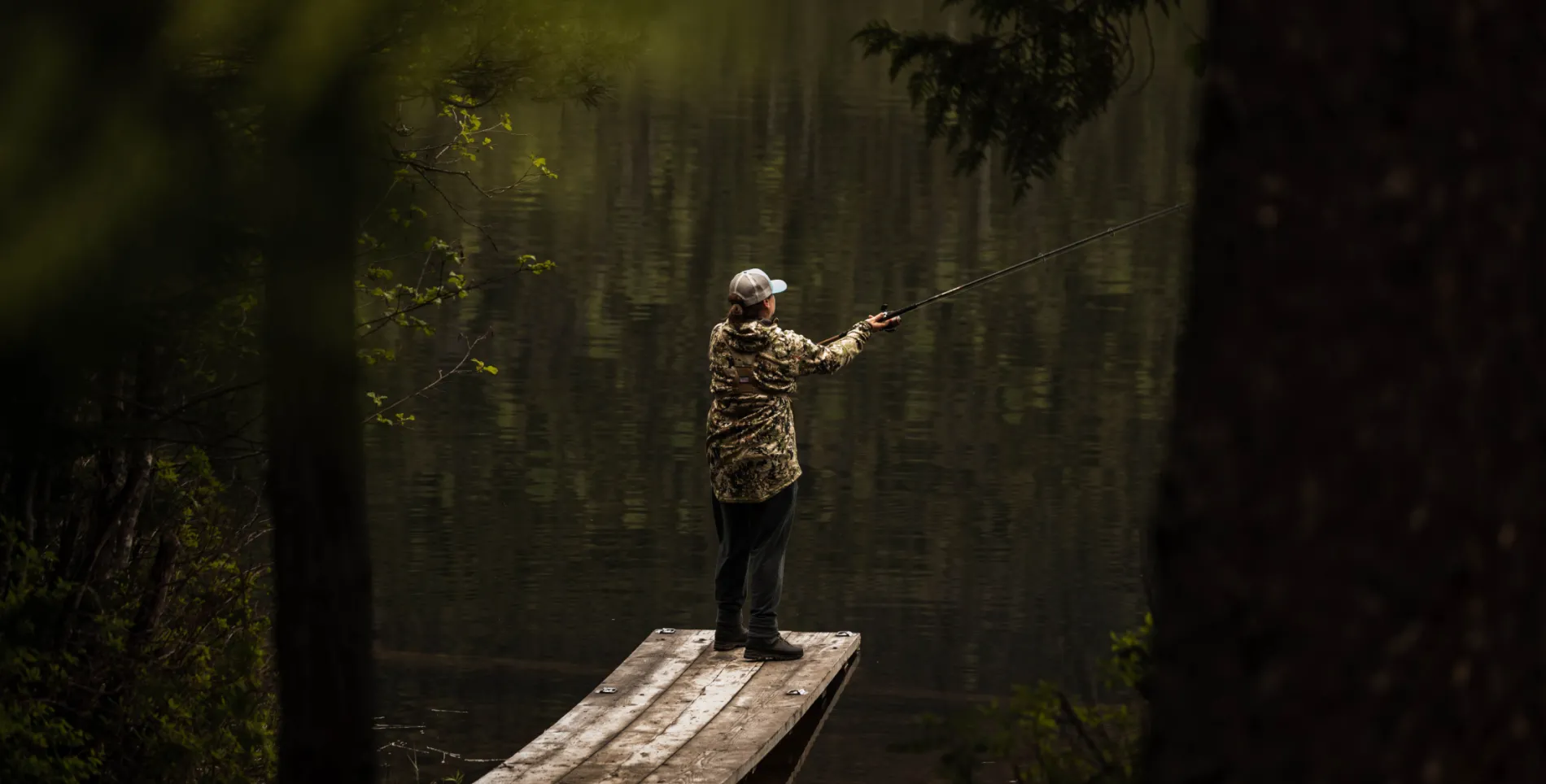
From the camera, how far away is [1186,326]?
2.53 m

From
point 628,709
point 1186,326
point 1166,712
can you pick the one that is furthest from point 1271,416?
point 628,709

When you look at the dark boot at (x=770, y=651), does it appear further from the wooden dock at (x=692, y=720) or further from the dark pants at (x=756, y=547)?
the dark pants at (x=756, y=547)

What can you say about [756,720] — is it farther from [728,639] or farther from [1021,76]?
[1021,76]

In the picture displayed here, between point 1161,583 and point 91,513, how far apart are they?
5.54m

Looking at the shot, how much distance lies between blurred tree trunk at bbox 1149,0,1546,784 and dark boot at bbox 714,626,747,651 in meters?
7.18

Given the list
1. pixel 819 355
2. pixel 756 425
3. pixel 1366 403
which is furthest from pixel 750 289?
pixel 1366 403

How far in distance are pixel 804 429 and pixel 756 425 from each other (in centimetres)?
1076

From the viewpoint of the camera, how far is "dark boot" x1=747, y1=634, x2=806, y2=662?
31.1ft

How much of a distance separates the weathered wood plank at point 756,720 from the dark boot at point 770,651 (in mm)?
37

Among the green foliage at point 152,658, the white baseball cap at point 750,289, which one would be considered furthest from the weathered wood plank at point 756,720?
the white baseball cap at point 750,289

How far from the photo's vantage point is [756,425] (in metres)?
8.53

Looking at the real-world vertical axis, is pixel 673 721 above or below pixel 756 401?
below

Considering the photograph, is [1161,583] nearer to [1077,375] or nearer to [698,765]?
[698,765]

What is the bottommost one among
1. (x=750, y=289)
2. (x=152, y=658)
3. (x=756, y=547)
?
(x=152, y=658)
